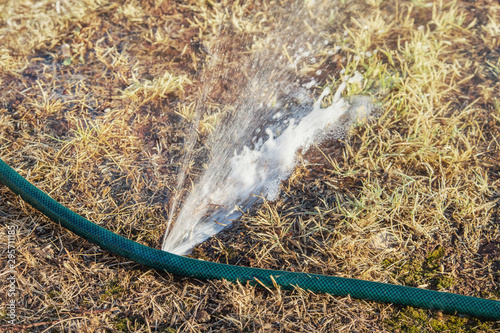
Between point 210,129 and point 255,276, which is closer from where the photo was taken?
point 255,276

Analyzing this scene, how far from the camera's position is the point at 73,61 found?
10.0 feet

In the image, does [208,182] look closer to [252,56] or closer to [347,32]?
[252,56]

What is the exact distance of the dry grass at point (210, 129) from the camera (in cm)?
196

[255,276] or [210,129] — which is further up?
[210,129]

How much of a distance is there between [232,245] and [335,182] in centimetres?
75

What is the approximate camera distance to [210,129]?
2.67m

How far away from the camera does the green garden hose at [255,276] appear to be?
6.40ft

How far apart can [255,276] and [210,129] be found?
109 cm

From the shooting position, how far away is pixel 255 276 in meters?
2.00

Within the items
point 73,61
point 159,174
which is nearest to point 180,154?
point 159,174

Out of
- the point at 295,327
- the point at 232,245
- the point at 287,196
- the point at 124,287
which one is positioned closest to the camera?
the point at 295,327

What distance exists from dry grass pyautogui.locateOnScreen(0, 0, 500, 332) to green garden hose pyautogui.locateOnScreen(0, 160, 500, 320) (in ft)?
0.20

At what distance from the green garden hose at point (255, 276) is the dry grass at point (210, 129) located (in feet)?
0.20

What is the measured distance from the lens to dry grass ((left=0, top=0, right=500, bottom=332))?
1.96 m
